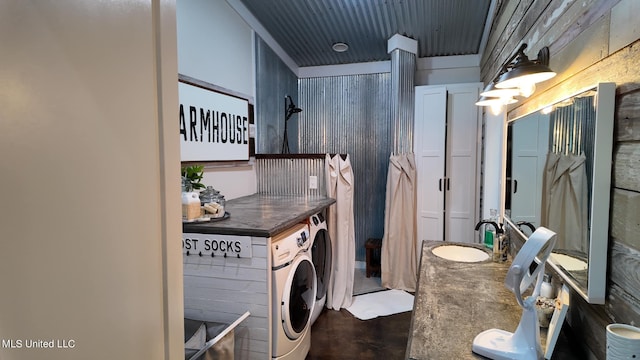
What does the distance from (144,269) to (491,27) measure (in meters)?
3.22

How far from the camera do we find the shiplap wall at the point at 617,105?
0.75 metres

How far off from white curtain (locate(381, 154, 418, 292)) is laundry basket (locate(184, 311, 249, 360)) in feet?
7.13

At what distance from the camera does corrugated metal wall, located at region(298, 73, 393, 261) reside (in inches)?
161

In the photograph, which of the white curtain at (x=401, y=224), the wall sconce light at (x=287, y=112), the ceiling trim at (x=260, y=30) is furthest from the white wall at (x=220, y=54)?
the white curtain at (x=401, y=224)

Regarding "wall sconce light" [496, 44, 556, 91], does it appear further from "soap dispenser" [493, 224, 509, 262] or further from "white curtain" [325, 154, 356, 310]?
"white curtain" [325, 154, 356, 310]

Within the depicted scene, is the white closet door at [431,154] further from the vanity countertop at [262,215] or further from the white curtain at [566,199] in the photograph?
the white curtain at [566,199]

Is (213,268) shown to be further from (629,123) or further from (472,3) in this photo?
(472,3)

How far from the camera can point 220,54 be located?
261cm

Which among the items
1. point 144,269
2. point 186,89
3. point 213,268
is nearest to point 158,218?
point 144,269

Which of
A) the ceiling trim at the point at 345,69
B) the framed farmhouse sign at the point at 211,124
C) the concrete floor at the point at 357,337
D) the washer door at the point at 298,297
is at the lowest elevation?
the concrete floor at the point at 357,337

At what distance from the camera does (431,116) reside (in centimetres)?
348

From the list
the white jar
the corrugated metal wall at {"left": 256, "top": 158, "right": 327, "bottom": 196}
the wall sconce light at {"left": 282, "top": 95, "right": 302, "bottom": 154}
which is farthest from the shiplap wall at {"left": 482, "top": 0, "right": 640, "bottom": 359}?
the wall sconce light at {"left": 282, "top": 95, "right": 302, "bottom": 154}

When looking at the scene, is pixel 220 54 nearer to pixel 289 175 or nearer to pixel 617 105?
pixel 289 175

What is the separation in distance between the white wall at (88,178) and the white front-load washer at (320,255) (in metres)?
1.73
